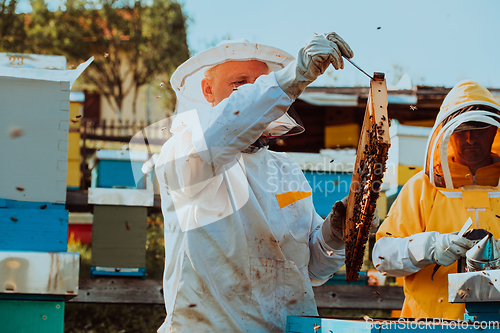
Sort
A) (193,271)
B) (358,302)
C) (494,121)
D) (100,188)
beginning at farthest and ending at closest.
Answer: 1. (358,302)
2. (100,188)
3. (494,121)
4. (193,271)

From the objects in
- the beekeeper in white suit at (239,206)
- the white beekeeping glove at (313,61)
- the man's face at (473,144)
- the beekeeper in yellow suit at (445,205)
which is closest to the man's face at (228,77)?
the beekeeper in white suit at (239,206)

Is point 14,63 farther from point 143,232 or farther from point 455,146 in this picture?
point 455,146

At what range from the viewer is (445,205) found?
8.23 feet

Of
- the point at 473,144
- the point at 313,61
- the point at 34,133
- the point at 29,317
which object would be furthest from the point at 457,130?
the point at 29,317

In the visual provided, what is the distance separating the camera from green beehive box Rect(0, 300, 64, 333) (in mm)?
2949

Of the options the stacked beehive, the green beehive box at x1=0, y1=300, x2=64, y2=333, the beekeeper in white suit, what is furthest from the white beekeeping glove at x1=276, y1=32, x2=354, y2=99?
the green beehive box at x1=0, y1=300, x2=64, y2=333

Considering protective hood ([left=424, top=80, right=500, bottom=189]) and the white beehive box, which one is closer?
protective hood ([left=424, top=80, right=500, bottom=189])

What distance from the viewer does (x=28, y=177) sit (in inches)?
119

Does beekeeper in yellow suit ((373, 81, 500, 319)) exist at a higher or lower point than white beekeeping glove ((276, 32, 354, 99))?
lower

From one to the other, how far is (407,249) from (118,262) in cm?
335

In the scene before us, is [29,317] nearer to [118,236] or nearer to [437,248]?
[118,236]

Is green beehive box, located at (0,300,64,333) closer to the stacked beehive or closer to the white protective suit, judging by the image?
the stacked beehive

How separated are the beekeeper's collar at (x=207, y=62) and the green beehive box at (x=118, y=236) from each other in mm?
2843

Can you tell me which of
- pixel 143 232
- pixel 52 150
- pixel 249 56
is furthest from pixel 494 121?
pixel 143 232
